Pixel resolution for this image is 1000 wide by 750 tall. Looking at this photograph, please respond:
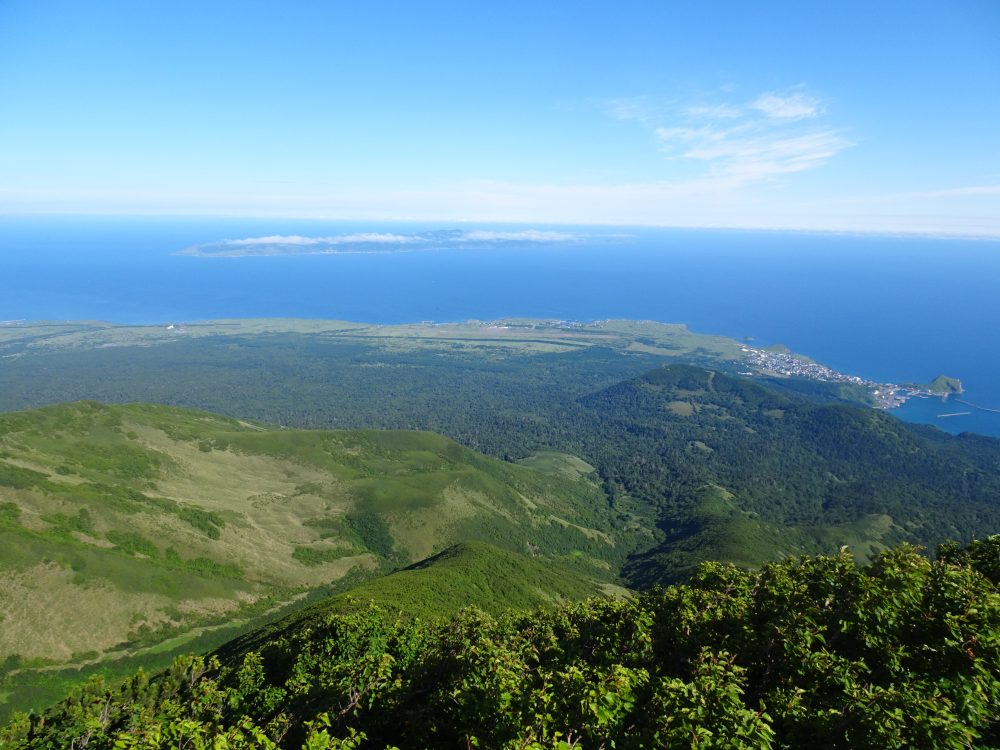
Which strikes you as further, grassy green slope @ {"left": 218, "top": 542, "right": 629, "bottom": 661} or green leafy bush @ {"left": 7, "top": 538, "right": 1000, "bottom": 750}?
A: grassy green slope @ {"left": 218, "top": 542, "right": 629, "bottom": 661}

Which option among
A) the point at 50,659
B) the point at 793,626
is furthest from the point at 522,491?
the point at 793,626

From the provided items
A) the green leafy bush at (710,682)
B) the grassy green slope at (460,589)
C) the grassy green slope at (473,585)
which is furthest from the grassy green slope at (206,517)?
the green leafy bush at (710,682)

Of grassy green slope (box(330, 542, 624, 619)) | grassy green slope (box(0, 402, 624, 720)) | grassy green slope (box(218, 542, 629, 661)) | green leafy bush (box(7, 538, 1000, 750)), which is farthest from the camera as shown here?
grassy green slope (box(0, 402, 624, 720))

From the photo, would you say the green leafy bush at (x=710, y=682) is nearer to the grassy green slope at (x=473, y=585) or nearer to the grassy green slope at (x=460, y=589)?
the grassy green slope at (x=460, y=589)

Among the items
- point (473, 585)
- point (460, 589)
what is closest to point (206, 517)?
point (460, 589)

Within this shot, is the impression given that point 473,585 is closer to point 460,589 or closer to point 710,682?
point 460,589

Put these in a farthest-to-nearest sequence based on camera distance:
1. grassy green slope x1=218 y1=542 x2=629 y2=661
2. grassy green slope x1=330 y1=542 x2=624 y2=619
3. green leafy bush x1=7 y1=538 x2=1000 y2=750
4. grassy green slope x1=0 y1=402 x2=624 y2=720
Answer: grassy green slope x1=0 y1=402 x2=624 y2=720 < grassy green slope x1=330 y1=542 x2=624 y2=619 < grassy green slope x1=218 y1=542 x2=629 y2=661 < green leafy bush x1=7 y1=538 x2=1000 y2=750

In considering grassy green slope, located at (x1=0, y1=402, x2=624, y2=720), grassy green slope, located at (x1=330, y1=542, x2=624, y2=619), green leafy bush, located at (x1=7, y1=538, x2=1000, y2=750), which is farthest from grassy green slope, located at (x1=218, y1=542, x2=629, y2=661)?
green leafy bush, located at (x1=7, y1=538, x2=1000, y2=750)

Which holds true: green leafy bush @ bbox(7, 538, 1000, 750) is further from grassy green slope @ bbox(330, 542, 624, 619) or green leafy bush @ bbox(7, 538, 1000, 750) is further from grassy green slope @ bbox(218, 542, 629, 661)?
grassy green slope @ bbox(330, 542, 624, 619)

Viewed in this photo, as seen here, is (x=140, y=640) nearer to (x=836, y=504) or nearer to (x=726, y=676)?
(x=726, y=676)
